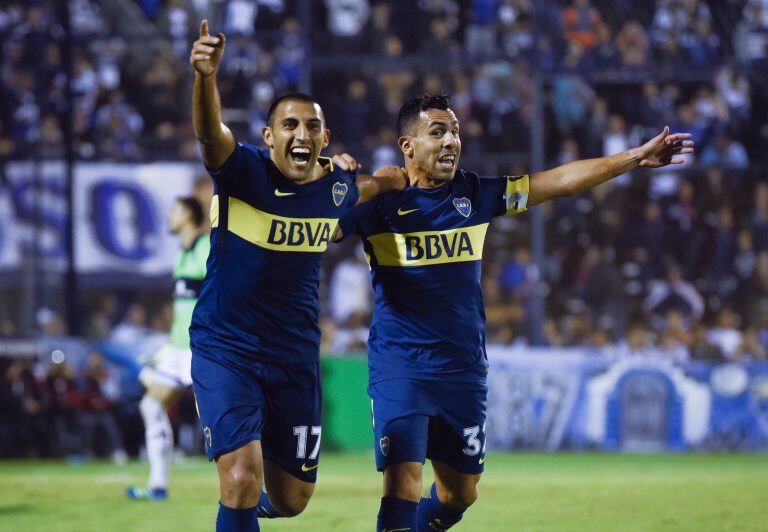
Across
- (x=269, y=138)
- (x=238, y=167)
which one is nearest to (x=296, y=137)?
(x=269, y=138)

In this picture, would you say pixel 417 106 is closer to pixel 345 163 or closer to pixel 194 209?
pixel 345 163

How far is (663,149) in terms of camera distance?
6891 millimetres

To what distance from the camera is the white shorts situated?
10633mm

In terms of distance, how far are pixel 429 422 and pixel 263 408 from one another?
97 centimetres

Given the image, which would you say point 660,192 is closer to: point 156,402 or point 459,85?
point 459,85

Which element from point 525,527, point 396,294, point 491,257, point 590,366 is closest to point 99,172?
point 491,257

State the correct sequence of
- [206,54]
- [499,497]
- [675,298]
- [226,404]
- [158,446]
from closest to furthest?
[206,54]
[226,404]
[158,446]
[499,497]
[675,298]

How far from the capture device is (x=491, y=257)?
727 inches

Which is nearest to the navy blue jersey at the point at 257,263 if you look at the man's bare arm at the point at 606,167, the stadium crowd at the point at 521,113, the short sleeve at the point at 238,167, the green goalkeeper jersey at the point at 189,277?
the short sleeve at the point at 238,167

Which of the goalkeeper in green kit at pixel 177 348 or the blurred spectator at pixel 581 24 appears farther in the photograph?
the blurred spectator at pixel 581 24

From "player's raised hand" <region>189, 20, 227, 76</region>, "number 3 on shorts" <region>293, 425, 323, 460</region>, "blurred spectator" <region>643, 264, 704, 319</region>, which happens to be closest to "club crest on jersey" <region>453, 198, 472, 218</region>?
"number 3 on shorts" <region>293, 425, 323, 460</region>

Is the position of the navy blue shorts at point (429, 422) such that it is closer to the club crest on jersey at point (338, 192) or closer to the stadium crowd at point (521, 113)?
the club crest on jersey at point (338, 192)

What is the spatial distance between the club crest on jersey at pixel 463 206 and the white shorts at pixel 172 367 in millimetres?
4412

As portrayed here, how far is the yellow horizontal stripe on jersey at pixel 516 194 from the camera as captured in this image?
6973mm
